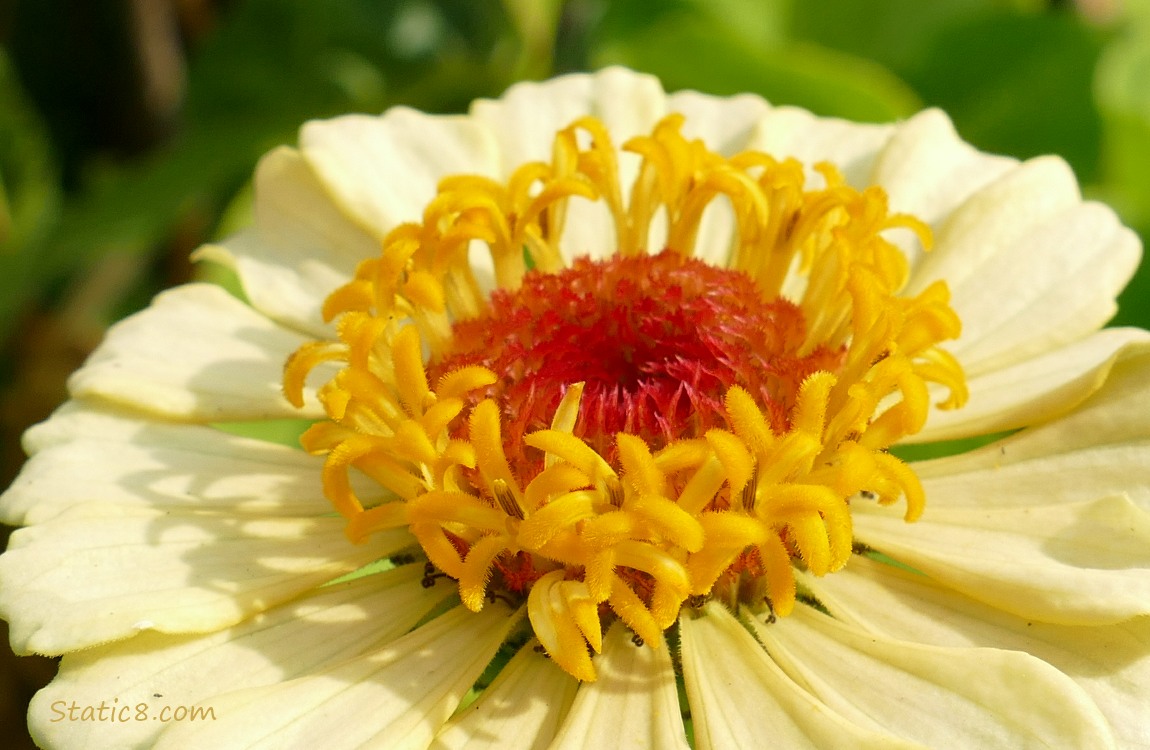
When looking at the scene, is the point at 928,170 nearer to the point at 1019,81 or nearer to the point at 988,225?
the point at 988,225

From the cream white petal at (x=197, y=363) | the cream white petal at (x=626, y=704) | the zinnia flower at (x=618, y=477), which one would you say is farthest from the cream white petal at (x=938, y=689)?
the cream white petal at (x=197, y=363)

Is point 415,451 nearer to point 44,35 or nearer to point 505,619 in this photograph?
point 505,619

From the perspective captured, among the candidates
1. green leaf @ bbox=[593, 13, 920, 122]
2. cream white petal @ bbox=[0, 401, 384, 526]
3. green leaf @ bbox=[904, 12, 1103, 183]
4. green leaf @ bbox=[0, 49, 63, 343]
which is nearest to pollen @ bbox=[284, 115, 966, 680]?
cream white petal @ bbox=[0, 401, 384, 526]

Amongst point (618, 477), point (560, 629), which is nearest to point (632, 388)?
point (618, 477)

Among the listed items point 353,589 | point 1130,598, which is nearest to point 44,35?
point 353,589

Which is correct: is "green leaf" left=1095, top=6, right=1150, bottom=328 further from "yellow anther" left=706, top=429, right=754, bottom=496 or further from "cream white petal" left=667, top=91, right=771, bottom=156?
"yellow anther" left=706, top=429, right=754, bottom=496

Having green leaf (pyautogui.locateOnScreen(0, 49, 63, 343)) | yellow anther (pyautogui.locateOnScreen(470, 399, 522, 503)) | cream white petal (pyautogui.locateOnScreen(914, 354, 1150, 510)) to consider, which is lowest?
green leaf (pyautogui.locateOnScreen(0, 49, 63, 343))
